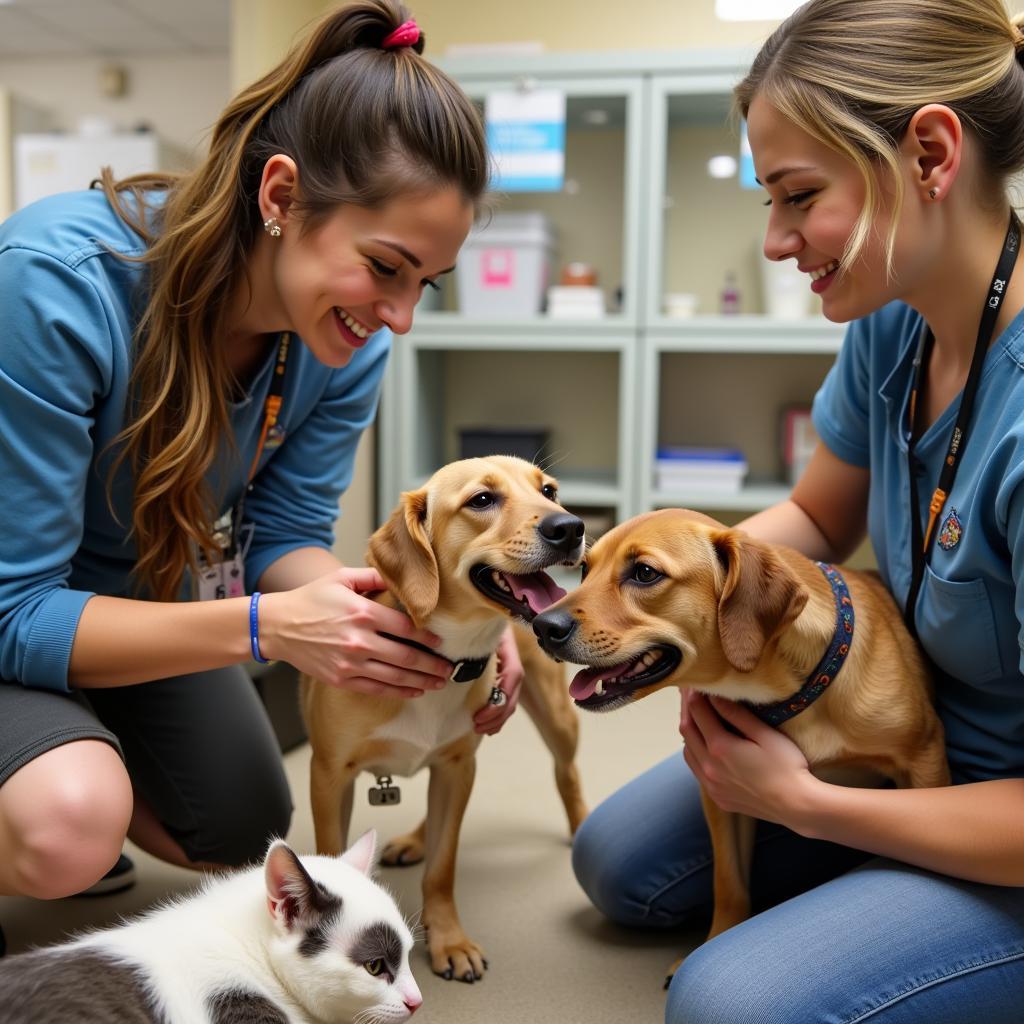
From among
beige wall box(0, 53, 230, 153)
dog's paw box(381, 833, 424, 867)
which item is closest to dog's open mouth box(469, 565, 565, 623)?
dog's paw box(381, 833, 424, 867)

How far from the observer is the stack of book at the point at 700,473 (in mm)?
3582

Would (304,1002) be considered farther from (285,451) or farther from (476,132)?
(476,132)

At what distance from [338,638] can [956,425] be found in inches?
34.3

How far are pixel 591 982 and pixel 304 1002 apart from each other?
608 millimetres

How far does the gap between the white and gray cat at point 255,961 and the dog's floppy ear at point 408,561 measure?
1.28 ft

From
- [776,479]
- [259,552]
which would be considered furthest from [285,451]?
[776,479]

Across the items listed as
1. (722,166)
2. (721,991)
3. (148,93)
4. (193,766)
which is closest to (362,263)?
(193,766)

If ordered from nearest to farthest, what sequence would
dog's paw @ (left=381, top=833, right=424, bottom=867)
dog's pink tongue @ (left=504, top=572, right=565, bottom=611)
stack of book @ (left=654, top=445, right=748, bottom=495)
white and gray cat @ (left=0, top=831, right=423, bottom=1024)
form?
1. white and gray cat @ (left=0, top=831, right=423, bottom=1024)
2. dog's pink tongue @ (left=504, top=572, right=565, bottom=611)
3. dog's paw @ (left=381, top=833, right=424, bottom=867)
4. stack of book @ (left=654, top=445, right=748, bottom=495)

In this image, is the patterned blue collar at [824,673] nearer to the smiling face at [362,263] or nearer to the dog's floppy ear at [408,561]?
the dog's floppy ear at [408,561]

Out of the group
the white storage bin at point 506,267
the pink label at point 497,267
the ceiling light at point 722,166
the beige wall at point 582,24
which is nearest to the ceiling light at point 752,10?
the beige wall at point 582,24

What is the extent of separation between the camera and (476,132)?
4.82 feet

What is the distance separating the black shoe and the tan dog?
1.49 ft

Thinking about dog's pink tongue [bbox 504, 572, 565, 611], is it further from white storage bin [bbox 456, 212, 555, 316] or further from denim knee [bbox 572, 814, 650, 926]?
white storage bin [bbox 456, 212, 555, 316]

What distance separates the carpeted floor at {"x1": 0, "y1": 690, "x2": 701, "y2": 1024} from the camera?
1.54 m
